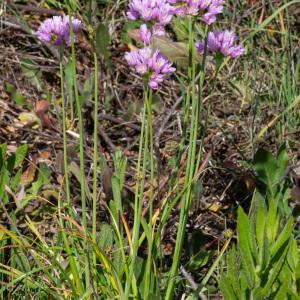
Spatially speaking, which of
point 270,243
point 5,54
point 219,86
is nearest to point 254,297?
point 270,243

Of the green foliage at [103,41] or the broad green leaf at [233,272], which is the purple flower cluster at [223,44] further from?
the green foliage at [103,41]

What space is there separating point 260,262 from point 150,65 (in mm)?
548

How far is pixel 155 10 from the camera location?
1625 millimetres

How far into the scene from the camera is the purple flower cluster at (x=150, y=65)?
1.64 metres

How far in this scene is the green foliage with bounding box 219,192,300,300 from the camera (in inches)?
66.9

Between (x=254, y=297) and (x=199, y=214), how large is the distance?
0.94 meters

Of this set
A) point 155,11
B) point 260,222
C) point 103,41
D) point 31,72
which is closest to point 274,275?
point 260,222

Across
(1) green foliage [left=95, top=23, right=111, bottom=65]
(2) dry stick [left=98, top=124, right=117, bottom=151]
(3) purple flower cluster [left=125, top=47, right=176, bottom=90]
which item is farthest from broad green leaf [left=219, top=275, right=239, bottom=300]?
(1) green foliage [left=95, top=23, right=111, bottom=65]

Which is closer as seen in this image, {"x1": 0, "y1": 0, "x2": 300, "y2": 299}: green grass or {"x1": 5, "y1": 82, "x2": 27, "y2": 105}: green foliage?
{"x1": 0, "y1": 0, "x2": 300, "y2": 299}: green grass

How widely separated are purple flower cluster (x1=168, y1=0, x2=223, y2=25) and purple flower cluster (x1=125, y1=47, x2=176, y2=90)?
0.39ft

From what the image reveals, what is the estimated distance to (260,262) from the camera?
171cm

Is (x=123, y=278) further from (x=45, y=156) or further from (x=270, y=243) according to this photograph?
(x=45, y=156)

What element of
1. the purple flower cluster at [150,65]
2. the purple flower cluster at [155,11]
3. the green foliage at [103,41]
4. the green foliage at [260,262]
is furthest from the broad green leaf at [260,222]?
the green foliage at [103,41]

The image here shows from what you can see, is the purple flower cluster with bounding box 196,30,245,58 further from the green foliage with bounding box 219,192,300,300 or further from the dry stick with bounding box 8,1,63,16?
the dry stick with bounding box 8,1,63,16
